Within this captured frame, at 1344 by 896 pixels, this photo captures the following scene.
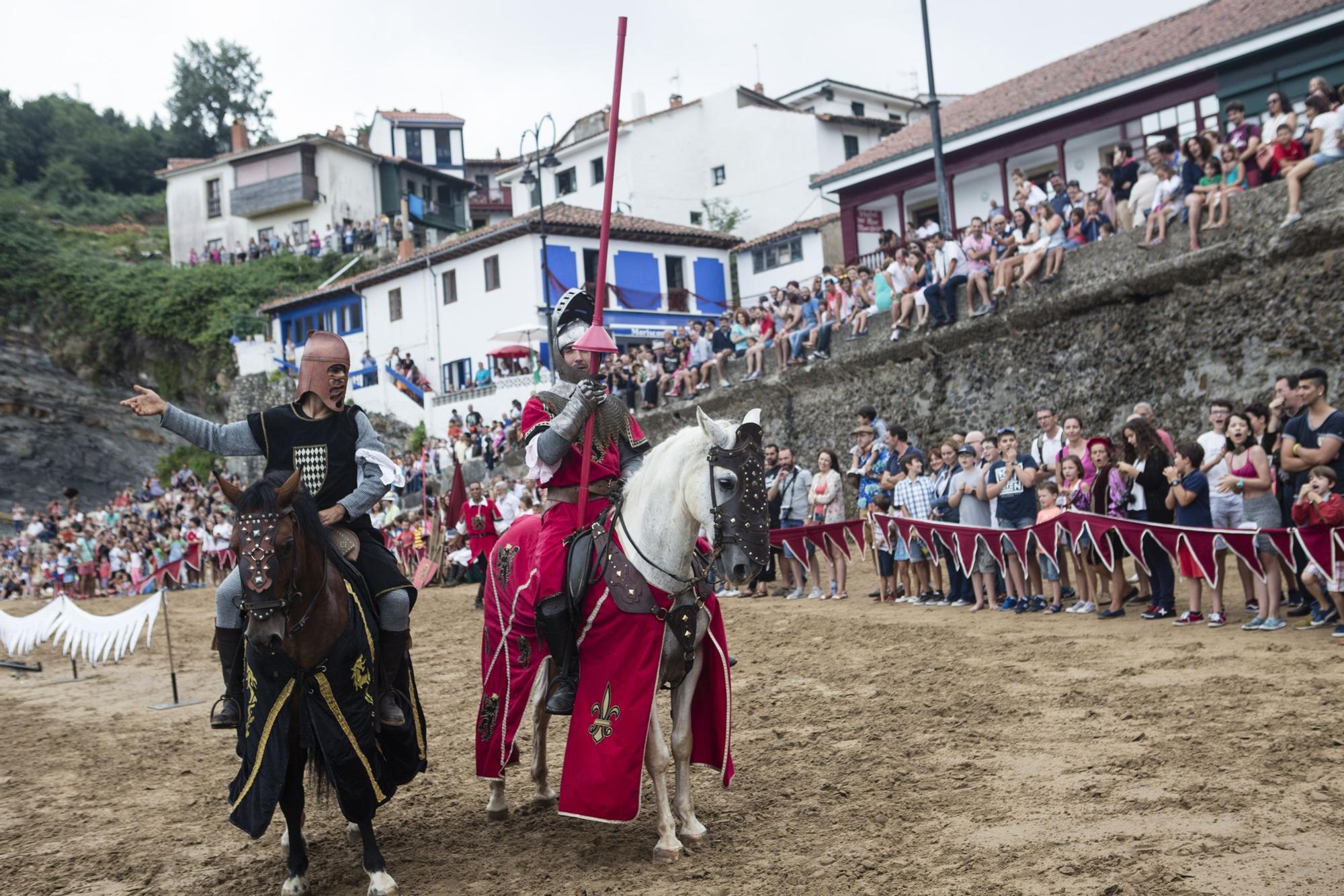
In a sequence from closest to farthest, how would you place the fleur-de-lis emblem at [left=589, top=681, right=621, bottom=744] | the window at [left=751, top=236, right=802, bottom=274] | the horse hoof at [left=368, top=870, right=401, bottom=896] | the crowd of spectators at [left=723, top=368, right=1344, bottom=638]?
the horse hoof at [left=368, top=870, right=401, bottom=896], the fleur-de-lis emblem at [left=589, top=681, right=621, bottom=744], the crowd of spectators at [left=723, top=368, right=1344, bottom=638], the window at [left=751, top=236, right=802, bottom=274]

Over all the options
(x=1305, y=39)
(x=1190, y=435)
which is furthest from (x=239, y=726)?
(x=1305, y=39)

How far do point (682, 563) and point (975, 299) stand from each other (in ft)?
46.5

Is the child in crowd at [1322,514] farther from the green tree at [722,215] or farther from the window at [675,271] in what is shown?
the green tree at [722,215]

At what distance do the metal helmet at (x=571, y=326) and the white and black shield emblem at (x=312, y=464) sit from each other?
1.34 meters

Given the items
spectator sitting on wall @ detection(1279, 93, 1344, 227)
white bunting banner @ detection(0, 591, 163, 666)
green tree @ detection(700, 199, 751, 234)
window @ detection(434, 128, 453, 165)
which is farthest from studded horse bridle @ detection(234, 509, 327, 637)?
window @ detection(434, 128, 453, 165)

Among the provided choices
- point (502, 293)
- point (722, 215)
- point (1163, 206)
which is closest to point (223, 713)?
point (1163, 206)

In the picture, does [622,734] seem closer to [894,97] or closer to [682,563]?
[682,563]

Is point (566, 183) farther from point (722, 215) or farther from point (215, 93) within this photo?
point (215, 93)

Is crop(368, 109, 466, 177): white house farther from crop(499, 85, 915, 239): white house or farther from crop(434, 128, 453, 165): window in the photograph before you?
crop(499, 85, 915, 239): white house

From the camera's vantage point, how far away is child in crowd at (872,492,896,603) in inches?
550

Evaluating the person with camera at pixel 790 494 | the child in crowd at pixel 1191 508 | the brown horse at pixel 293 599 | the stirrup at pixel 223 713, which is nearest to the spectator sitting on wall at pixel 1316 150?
the child in crowd at pixel 1191 508

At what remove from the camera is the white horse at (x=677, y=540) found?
211 inches

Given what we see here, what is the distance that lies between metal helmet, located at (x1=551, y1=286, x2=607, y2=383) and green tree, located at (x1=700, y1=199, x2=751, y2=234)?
4010cm

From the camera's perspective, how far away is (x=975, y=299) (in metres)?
18.4
